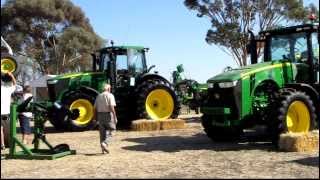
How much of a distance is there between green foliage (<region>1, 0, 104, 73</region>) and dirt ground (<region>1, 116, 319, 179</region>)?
35280mm

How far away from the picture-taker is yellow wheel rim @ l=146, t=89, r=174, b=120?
2011 centimetres

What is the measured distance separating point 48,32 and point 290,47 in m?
37.6

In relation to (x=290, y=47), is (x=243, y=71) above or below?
below

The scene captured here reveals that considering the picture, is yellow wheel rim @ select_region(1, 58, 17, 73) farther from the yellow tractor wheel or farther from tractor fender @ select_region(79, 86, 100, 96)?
tractor fender @ select_region(79, 86, 100, 96)

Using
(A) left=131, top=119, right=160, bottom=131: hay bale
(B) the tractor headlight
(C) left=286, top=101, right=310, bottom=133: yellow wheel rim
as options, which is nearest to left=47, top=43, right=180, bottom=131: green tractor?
(A) left=131, top=119, right=160, bottom=131: hay bale

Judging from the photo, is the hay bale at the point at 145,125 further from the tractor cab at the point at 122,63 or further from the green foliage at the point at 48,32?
the green foliage at the point at 48,32

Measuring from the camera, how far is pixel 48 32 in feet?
165

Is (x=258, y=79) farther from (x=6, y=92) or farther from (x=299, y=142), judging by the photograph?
(x=6, y=92)

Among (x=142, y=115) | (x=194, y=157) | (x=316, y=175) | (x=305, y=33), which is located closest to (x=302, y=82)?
(x=305, y=33)

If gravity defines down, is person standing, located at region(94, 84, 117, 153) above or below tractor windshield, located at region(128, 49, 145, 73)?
below

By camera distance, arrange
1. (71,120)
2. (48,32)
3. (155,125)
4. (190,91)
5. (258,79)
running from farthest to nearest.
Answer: (48,32), (190,91), (71,120), (155,125), (258,79)

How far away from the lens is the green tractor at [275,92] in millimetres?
13250

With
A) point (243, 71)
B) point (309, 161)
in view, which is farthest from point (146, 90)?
point (309, 161)

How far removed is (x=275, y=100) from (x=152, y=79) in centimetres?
780
